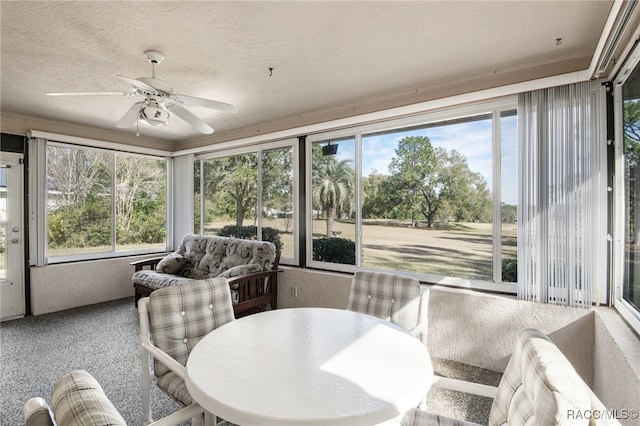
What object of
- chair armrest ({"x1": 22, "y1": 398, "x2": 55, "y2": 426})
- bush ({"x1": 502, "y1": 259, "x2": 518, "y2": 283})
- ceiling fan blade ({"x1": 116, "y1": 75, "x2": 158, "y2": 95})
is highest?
ceiling fan blade ({"x1": 116, "y1": 75, "x2": 158, "y2": 95})

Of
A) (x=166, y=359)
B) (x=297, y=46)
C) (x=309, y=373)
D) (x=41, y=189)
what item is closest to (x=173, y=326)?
(x=166, y=359)

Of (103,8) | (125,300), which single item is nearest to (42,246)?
(125,300)

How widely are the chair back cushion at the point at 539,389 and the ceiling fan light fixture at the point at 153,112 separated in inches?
99.5

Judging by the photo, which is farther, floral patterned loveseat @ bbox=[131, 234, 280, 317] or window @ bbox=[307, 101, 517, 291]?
floral patterned loveseat @ bbox=[131, 234, 280, 317]

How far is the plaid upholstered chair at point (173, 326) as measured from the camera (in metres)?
1.57

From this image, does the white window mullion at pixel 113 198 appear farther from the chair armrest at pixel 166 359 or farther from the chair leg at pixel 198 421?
the chair leg at pixel 198 421

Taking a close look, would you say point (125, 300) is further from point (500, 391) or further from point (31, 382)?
point (500, 391)

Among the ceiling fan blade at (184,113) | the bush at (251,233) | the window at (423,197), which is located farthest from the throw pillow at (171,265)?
the ceiling fan blade at (184,113)

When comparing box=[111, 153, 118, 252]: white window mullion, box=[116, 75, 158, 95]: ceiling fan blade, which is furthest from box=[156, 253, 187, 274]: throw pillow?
box=[116, 75, 158, 95]: ceiling fan blade

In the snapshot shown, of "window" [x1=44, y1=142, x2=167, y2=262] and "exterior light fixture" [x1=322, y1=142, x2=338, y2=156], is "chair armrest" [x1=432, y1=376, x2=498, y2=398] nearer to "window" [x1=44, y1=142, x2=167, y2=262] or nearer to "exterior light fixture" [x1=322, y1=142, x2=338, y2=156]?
"exterior light fixture" [x1=322, y1=142, x2=338, y2=156]

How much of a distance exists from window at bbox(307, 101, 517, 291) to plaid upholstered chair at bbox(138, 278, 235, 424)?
2.00 metres

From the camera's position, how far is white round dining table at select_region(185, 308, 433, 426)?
3.15 ft

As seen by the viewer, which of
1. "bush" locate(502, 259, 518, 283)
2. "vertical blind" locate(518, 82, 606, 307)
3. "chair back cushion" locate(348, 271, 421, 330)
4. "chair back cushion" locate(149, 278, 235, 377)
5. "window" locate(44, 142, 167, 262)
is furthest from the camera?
"window" locate(44, 142, 167, 262)

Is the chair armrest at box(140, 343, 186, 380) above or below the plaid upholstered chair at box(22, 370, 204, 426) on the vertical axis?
below
